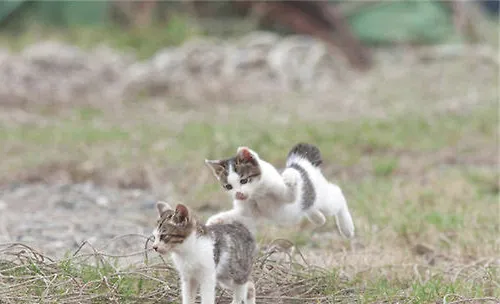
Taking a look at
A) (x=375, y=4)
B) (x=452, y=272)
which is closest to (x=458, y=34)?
(x=375, y=4)

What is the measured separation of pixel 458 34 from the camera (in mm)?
16391

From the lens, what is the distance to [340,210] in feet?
16.1

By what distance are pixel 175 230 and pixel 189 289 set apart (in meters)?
0.32

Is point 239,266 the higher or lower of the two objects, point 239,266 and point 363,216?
the lower

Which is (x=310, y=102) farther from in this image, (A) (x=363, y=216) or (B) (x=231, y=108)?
(A) (x=363, y=216)

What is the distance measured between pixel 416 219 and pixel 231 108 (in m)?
6.16

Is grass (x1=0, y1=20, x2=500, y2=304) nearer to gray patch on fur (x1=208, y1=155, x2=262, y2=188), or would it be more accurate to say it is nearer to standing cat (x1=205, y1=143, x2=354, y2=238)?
standing cat (x1=205, y1=143, x2=354, y2=238)

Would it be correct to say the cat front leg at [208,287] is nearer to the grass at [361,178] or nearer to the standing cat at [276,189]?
the standing cat at [276,189]

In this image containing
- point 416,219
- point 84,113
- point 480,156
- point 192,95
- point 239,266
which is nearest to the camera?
point 239,266

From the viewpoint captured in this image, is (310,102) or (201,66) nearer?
(310,102)

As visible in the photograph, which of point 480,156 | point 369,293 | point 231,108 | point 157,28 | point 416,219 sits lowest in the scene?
point 369,293

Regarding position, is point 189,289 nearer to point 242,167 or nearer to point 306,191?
point 242,167

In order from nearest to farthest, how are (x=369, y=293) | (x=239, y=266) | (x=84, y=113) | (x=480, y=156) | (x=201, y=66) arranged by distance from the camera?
(x=239, y=266), (x=369, y=293), (x=480, y=156), (x=84, y=113), (x=201, y=66)

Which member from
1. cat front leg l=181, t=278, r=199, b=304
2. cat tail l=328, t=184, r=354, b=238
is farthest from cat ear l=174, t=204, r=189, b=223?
cat tail l=328, t=184, r=354, b=238
